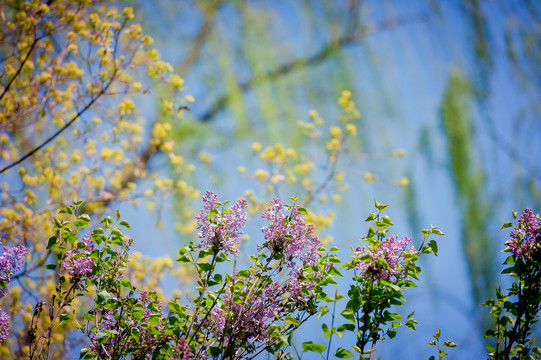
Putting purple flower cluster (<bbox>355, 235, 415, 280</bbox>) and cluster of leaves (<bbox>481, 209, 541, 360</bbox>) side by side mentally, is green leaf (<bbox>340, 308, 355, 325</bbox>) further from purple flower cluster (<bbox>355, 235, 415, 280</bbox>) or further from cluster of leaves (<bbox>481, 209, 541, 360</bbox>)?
cluster of leaves (<bbox>481, 209, 541, 360</bbox>)

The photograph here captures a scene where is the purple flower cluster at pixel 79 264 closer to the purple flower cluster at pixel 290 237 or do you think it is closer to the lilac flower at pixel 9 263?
the lilac flower at pixel 9 263

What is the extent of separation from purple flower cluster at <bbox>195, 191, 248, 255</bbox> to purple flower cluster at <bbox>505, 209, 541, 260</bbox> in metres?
0.46

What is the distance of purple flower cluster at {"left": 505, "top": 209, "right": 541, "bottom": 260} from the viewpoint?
2.13ft

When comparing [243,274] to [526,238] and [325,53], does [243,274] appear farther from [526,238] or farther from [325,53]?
[325,53]

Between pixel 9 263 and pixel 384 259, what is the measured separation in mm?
699

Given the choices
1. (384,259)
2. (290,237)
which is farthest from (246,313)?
(384,259)

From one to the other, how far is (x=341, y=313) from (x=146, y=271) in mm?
1474

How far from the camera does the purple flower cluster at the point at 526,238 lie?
65 cm

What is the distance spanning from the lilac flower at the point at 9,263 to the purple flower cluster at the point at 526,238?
90 cm

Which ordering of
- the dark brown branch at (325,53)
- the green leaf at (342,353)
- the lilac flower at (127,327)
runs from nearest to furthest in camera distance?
the green leaf at (342,353) → the lilac flower at (127,327) → the dark brown branch at (325,53)

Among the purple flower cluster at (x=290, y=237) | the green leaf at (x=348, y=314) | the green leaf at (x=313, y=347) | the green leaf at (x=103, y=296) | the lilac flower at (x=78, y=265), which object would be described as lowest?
the green leaf at (x=313, y=347)

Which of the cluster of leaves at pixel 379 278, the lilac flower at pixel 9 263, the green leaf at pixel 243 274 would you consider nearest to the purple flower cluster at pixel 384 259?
the cluster of leaves at pixel 379 278

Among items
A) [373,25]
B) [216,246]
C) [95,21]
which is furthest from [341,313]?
[373,25]

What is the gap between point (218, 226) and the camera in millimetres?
654
